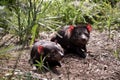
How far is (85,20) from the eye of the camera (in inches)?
248

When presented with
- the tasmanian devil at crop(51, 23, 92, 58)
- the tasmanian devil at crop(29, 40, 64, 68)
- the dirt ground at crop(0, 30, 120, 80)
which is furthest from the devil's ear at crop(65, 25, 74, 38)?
the tasmanian devil at crop(29, 40, 64, 68)

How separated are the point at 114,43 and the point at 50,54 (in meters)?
1.30

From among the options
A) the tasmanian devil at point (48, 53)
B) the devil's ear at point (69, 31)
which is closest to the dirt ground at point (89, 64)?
the tasmanian devil at point (48, 53)

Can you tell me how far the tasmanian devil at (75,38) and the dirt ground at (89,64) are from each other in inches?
5.1

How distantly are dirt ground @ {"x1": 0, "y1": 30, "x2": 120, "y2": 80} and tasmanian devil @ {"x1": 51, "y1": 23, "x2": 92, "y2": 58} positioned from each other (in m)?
0.13

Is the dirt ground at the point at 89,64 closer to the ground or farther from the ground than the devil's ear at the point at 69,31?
closer to the ground

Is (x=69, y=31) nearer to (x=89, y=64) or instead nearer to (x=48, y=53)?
(x=89, y=64)

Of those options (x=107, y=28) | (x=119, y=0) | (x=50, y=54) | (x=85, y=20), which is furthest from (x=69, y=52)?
(x=119, y=0)

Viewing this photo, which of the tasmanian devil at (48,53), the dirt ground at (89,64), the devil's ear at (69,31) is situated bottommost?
the dirt ground at (89,64)

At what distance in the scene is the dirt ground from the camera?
3832mm

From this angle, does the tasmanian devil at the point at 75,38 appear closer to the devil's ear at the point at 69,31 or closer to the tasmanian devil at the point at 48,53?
the devil's ear at the point at 69,31

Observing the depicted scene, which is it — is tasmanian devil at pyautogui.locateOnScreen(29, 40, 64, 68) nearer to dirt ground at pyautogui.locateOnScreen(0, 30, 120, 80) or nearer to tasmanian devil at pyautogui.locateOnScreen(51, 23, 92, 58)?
dirt ground at pyautogui.locateOnScreen(0, 30, 120, 80)

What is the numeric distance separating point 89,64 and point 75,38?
0.52 meters

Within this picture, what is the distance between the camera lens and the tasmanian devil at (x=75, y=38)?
464cm
